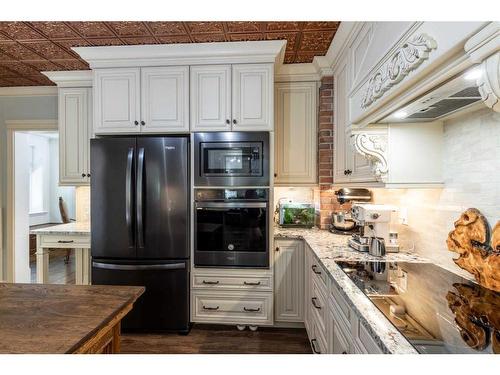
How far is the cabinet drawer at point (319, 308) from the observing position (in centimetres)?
163

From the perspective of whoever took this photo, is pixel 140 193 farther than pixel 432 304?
Yes

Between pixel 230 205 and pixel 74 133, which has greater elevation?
pixel 74 133

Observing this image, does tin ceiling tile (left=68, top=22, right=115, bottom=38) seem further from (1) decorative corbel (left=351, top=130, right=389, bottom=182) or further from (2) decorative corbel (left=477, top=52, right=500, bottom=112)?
(2) decorative corbel (left=477, top=52, right=500, bottom=112)

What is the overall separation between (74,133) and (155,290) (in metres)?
1.87

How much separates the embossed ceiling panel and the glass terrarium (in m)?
1.44

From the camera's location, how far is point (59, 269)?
448 centimetres

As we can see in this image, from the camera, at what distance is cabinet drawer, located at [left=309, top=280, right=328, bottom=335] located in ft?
5.33

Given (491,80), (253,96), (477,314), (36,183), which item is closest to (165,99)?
(253,96)

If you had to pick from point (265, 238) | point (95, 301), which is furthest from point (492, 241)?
point (95, 301)

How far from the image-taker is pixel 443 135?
1544 millimetres

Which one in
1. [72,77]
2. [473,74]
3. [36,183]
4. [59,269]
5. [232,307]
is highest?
[72,77]

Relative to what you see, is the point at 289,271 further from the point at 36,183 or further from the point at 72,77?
the point at 36,183
